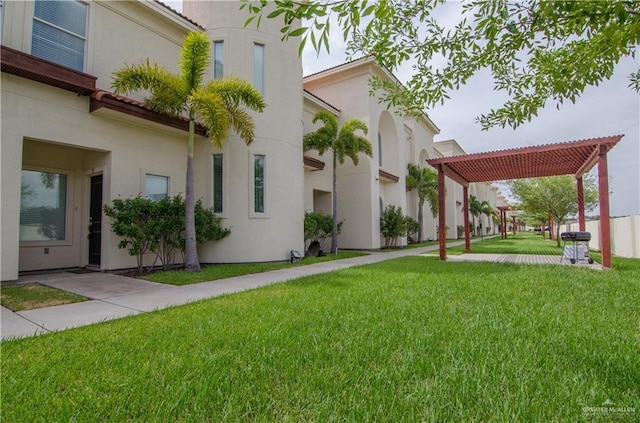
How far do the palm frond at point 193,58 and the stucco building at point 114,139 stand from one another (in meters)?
1.65

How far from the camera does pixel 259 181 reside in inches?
442

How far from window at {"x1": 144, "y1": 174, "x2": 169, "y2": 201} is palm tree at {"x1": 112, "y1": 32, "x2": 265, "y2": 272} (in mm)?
1965

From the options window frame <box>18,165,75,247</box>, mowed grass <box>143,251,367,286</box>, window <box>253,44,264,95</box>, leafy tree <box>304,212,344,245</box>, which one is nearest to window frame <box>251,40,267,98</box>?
window <box>253,44,264,95</box>

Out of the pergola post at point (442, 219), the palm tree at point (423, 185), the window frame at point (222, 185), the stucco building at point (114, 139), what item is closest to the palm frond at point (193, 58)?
the stucco building at point (114, 139)

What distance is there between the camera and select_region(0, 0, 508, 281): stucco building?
735 centimetres

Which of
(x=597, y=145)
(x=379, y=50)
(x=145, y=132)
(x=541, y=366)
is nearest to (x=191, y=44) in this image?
(x=145, y=132)

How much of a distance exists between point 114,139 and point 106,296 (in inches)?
201

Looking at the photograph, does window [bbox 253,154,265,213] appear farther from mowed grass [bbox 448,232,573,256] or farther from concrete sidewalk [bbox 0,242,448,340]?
mowed grass [bbox 448,232,573,256]

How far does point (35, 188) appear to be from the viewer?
9.07m

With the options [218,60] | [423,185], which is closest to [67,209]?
[218,60]

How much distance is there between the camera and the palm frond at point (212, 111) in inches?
320

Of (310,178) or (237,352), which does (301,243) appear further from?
(237,352)

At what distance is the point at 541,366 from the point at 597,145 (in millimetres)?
8873

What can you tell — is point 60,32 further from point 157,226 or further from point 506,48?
point 506,48
